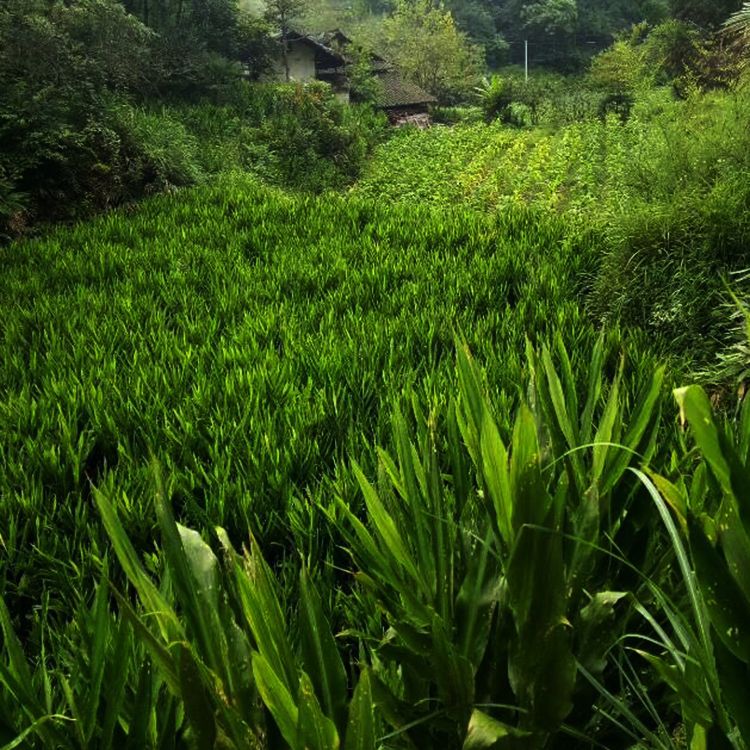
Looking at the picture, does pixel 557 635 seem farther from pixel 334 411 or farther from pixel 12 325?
pixel 12 325

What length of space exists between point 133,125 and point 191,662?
906 cm

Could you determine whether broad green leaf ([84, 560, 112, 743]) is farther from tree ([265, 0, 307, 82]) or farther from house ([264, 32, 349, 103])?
house ([264, 32, 349, 103])

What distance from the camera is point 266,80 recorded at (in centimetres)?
2169

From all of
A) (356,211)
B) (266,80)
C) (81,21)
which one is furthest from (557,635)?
(266,80)

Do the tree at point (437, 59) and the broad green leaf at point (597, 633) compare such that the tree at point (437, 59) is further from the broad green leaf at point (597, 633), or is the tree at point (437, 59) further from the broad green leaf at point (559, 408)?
the broad green leaf at point (597, 633)

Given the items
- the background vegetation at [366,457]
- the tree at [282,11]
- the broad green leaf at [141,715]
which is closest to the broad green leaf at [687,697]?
the background vegetation at [366,457]

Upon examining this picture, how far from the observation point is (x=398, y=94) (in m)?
28.7

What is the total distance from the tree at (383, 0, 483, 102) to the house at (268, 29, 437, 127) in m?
6.36

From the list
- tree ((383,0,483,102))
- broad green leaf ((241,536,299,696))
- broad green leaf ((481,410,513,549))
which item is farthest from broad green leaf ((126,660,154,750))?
tree ((383,0,483,102))

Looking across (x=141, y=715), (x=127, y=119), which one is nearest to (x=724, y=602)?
(x=141, y=715)

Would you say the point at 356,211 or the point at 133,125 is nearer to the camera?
the point at 356,211

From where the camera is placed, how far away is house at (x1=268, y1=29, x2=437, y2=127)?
25891 millimetres

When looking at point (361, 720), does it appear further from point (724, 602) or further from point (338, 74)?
point (338, 74)

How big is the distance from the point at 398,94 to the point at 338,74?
11.4ft
